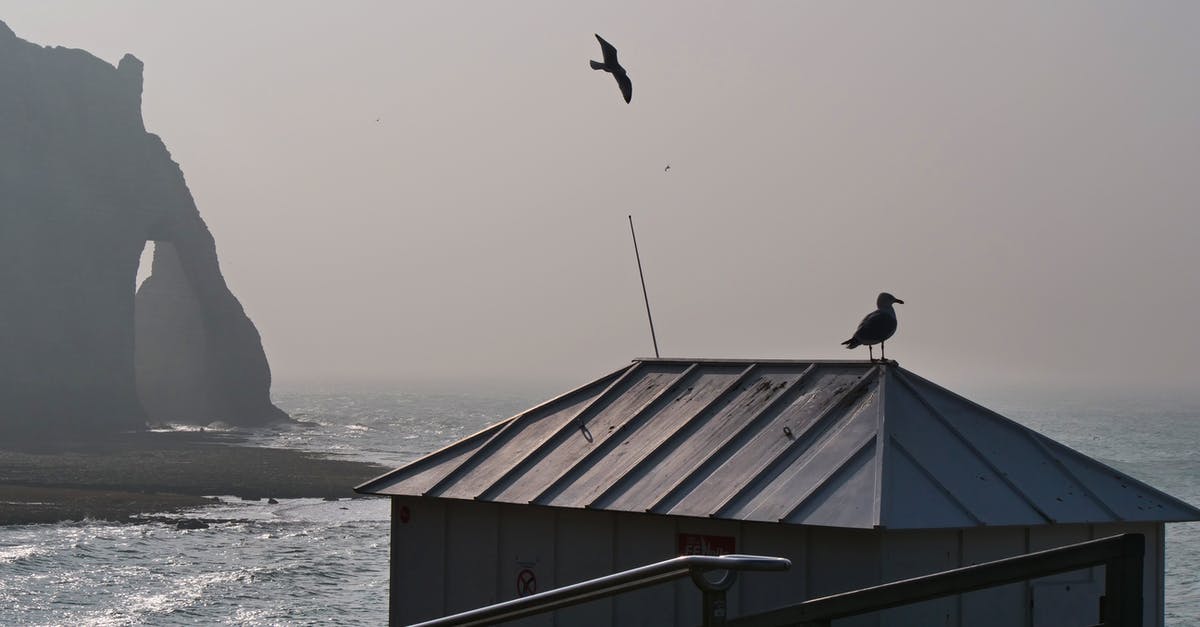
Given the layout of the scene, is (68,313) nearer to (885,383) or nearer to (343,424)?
(343,424)

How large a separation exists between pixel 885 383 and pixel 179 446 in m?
85.6

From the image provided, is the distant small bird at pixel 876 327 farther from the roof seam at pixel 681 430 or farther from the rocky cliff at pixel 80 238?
the rocky cliff at pixel 80 238

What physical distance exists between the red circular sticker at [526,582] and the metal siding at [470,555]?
0.92 feet

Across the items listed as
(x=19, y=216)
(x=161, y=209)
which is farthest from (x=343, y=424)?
(x=19, y=216)

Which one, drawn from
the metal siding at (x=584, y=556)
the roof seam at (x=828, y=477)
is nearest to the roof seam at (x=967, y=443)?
the roof seam at (x=828, y=477)

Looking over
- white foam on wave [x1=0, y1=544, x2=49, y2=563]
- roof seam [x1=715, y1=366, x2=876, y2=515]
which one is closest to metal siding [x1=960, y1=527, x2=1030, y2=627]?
roof seam [x1=715, y1=366, x2=876, y2=515]

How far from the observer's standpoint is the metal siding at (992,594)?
1168 cm

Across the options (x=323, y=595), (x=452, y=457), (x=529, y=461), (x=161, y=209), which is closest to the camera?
(x=529, y=461)

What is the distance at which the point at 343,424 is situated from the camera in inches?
5541

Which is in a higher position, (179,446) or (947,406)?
(947,406)

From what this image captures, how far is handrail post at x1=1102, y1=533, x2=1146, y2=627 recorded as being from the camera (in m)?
5.98

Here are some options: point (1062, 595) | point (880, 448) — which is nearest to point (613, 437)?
point (880, 448)

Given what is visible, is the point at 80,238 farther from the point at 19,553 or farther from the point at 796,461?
the point at 796,461

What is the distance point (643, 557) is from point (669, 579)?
6.63 metres
